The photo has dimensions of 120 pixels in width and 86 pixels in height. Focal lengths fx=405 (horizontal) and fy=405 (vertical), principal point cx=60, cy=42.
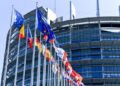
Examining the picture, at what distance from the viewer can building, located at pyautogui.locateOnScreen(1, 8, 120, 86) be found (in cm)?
10050

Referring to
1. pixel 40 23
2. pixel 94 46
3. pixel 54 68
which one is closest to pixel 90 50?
pixel 94 46

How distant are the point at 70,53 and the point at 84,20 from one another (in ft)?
33.7

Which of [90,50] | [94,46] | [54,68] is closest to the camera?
[54,68]

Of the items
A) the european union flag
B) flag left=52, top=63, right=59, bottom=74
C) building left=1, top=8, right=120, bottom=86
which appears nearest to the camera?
the european union flag

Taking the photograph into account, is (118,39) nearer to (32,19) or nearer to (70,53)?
(70,53)

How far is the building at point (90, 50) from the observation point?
3957 inches

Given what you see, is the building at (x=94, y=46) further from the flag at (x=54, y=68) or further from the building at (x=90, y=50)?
the flag at (x=54, y=68)

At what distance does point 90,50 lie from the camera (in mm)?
104688

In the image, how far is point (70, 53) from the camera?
105 metres

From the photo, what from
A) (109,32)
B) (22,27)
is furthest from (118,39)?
(22,27)

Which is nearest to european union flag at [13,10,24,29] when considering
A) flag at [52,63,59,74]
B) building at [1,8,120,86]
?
flag at [52,63,59,74]

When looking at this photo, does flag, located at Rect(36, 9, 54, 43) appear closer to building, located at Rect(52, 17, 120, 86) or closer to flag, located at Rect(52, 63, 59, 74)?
flag, located at Rect(52, 63, 59, 74)

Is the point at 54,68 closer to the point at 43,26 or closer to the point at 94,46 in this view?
the point at 43,26

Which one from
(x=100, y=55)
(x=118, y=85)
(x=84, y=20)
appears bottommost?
(x=118, y=85)
